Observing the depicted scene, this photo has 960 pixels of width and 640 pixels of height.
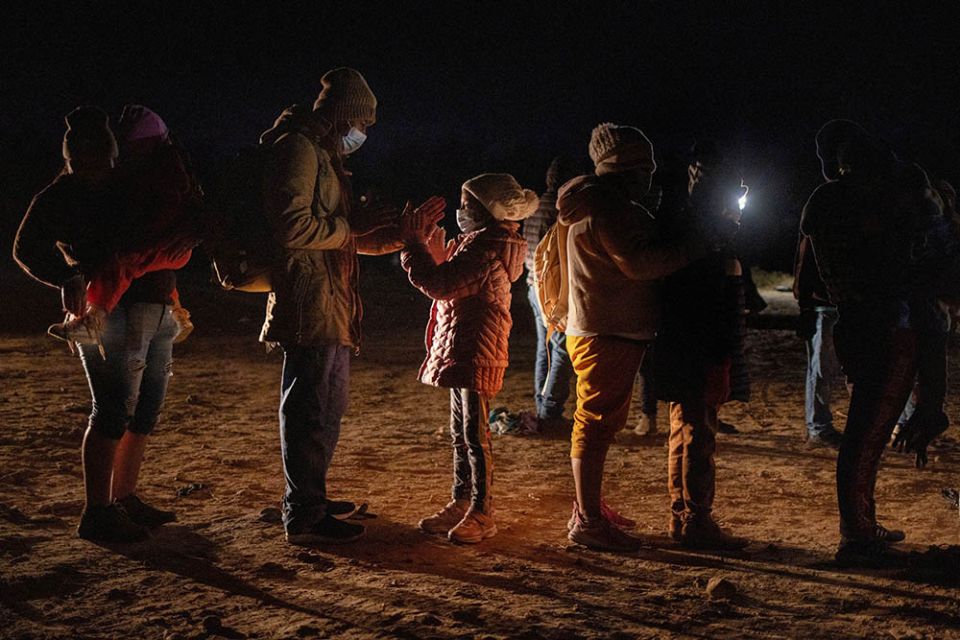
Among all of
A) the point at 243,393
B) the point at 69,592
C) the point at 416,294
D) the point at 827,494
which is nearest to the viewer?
the point at 69,592

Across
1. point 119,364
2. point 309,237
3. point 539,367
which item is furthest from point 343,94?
point 539,367

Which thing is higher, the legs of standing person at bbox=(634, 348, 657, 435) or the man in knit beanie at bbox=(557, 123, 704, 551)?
the man in knit beanie at bbox=(557, 123, 704, 551)

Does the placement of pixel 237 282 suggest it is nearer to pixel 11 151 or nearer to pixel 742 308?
pixel 742 308

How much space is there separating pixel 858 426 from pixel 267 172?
3.24 metres

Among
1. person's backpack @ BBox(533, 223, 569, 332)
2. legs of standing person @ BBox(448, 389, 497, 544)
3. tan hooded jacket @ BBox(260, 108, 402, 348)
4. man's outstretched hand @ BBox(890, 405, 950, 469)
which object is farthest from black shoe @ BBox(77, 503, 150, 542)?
man's outstretched hand @ BBox(890, 405, 950, 469)

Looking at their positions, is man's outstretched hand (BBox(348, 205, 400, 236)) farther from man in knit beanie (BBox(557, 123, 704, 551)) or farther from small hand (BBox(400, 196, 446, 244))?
man in knit beanie (BBox(557, 123, 704, 551))

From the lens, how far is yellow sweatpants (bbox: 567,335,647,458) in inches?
171

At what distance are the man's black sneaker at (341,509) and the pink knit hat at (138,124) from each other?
7.58 feet

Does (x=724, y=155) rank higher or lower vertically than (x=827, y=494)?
higher

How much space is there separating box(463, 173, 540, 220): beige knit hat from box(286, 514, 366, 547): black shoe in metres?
1.87

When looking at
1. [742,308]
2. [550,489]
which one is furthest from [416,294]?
[742,308]

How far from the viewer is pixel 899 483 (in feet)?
19.2

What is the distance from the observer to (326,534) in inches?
179

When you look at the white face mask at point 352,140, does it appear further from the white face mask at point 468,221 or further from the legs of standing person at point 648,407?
the legs of standing person at point 648,407
